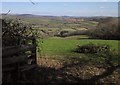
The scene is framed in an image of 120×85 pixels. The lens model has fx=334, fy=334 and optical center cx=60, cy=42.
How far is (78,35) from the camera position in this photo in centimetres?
3369

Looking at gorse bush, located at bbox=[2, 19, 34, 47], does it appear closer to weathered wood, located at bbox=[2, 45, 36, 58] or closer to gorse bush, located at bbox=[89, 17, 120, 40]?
weathered wood, located at bbox=[2, 45, 36, 58]

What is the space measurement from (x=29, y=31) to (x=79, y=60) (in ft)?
11.3

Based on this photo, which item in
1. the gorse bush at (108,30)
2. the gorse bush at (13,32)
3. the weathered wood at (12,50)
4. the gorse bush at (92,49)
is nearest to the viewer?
the weathered wood at (12,50)

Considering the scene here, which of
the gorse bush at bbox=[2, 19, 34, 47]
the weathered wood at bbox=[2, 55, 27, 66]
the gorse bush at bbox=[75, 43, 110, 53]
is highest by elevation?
the gorse bush at bbox=[2, 19, 34, 47]

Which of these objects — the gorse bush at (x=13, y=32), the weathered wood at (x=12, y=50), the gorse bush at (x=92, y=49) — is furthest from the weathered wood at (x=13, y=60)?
the gorse bush at (x=92, y=49)

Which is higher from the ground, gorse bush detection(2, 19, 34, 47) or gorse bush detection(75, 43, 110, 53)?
gorse bush detection(2, 19, 34, 47)

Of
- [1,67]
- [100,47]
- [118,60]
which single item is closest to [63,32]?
[100,47]

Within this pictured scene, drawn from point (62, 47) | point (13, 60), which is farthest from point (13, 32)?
point (62, 47)

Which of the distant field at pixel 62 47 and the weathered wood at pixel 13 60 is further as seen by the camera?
the distant field at pixel 62 47

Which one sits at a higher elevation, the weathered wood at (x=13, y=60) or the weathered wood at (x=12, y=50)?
the weathered wood at (x=12, y=50)

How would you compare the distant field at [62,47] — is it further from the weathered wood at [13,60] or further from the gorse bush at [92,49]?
the weathered wood at [13,60]

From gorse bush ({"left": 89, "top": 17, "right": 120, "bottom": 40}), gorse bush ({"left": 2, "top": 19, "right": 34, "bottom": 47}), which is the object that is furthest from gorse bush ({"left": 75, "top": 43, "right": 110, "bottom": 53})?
gorse bush ({"left": 89, "top": 17, "right": 120, "bottom": 40})

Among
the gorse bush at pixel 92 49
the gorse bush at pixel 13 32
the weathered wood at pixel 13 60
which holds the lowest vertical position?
the weathered wood at pixel 13 60

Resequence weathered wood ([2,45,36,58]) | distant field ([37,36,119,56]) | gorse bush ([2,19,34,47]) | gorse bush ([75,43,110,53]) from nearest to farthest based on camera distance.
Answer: weathered wood ([2,45,36,58]) < gorse bush ([2,19,34,47]) < distant field ([37,36,119,56]) < gorse bush ([75,43,110,53])
